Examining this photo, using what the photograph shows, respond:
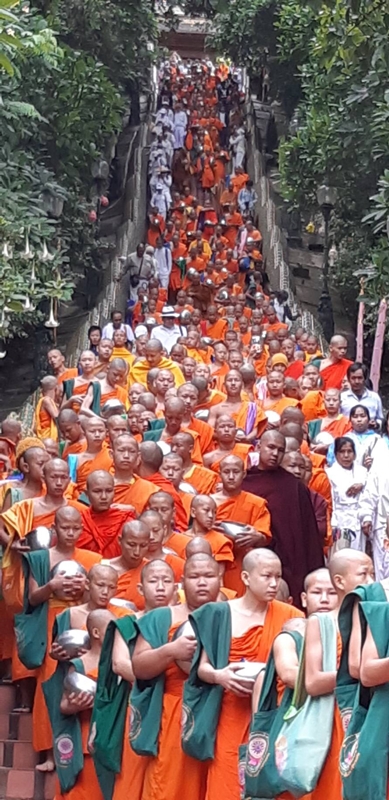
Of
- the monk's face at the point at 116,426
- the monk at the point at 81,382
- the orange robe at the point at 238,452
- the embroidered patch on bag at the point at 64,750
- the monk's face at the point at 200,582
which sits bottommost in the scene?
the monk at the point at 81,382

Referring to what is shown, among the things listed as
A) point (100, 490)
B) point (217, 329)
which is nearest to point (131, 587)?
point (100, 490)

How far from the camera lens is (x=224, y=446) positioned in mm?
12125

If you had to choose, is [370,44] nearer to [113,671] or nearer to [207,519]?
[207,519]

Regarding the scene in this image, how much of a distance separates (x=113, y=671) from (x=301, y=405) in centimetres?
754

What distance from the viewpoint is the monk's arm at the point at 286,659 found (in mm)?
6094

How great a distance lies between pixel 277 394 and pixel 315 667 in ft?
28.5

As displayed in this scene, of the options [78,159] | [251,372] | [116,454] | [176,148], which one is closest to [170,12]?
[176,148]

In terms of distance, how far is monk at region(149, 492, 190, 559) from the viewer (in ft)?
31.2

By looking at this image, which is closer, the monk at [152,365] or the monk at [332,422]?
the monk at [332,422]

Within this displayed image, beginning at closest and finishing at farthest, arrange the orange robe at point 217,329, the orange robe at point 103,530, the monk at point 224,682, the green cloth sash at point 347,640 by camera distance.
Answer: the green cloth sash at point 347,640
the monk at point 224,682
the orange robe at point 103,530
the orange robe at point 217,329

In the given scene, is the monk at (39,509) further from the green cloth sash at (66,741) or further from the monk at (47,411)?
the monk at (47,411)

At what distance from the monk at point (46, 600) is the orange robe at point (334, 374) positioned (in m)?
7.15

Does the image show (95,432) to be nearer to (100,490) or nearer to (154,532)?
(100,490)

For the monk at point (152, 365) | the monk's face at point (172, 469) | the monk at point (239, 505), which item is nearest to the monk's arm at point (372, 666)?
the monk at point (239, 505)
